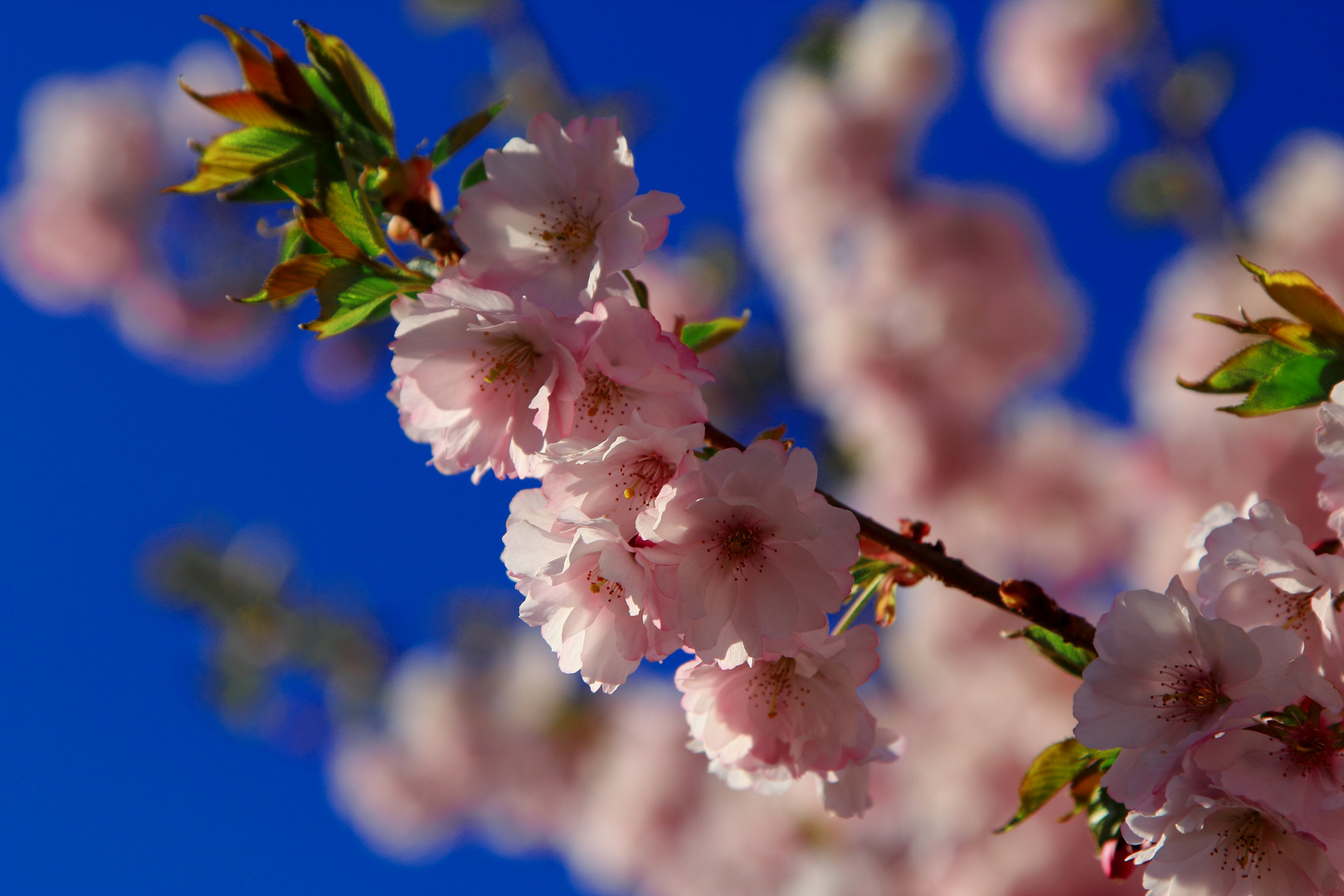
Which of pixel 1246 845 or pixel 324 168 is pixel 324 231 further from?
pixel 1246 845

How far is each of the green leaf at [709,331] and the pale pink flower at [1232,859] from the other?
44 centimetres

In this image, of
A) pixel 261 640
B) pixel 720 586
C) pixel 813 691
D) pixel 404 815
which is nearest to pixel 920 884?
pixel 813 691

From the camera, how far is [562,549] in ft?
→ 1.96

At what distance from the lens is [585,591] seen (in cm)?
63

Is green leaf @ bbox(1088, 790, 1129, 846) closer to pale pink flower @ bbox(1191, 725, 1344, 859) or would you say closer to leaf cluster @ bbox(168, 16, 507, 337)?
pale pink flower @ bbox(1191, 725, 1344, 859)

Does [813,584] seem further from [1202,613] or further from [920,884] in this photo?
[920,884]

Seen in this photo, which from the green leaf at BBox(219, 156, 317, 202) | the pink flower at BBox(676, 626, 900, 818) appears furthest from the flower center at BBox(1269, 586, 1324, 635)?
the green leaf at BBox(219, 156, 317, 202)

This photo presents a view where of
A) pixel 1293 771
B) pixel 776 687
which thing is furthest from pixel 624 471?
pixel 1293 771

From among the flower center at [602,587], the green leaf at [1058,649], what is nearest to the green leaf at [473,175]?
the flower center at [602,587]

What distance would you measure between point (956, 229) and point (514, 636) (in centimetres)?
325

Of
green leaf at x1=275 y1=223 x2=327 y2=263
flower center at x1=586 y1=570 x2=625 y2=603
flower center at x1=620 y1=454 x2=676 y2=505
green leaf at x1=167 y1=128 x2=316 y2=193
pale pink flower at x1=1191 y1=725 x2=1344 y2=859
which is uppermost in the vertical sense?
green leaf at x1=167 y1=128 x2=316 y2=193

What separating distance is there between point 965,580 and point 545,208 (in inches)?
15.9

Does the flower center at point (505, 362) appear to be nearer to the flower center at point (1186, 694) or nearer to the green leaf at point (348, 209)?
the green leaf at point (348, 209)

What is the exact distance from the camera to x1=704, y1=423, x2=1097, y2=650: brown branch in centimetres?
64
